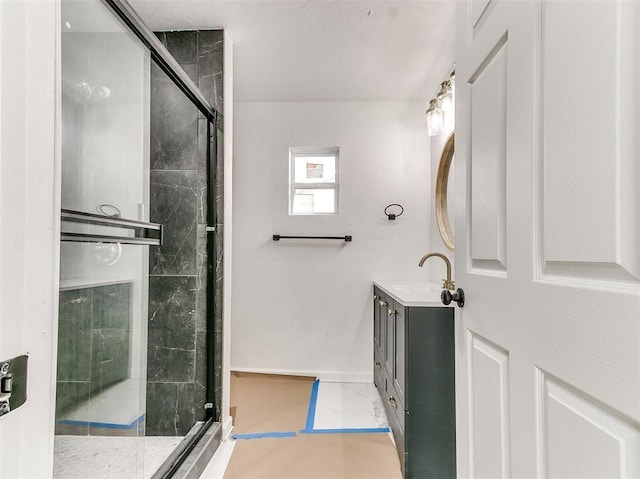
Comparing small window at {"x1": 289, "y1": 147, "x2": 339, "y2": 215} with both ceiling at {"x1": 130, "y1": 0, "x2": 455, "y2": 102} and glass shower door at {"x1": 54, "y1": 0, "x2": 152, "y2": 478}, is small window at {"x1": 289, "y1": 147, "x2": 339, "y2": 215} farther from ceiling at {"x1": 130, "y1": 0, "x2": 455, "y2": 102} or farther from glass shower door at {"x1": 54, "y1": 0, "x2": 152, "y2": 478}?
glass shower door at {"x1": 54, "y1": 0, "x2": 152, "y2": 478}

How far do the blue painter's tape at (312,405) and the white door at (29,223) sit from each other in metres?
1.86

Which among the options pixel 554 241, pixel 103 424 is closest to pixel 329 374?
pixel 103 424

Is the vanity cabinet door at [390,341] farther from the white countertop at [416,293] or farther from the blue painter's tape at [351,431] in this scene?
the blue painter's tape at [351,431]

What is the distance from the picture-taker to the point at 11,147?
0.42 m

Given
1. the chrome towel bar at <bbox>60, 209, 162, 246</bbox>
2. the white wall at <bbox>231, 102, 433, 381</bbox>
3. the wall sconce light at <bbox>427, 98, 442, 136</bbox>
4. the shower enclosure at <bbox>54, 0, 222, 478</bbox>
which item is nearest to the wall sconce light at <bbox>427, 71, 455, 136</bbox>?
the wall sconce light at <bbox>427, 98, 442, 136</bbox>

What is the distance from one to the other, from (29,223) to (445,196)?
2.51 meters

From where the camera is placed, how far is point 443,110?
2.39 metres

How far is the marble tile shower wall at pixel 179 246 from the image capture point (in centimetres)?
195

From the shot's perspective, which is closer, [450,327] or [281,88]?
[450,327]

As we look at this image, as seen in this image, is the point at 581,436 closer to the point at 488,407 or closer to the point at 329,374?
the point at 488,407

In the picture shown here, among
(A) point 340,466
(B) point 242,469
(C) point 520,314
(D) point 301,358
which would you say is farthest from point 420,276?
(C) point 520,314

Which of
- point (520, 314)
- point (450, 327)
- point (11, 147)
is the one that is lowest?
point (450, 327)

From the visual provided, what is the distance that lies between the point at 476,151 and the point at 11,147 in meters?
0.97

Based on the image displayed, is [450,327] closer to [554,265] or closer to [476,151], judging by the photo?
[476,151]
